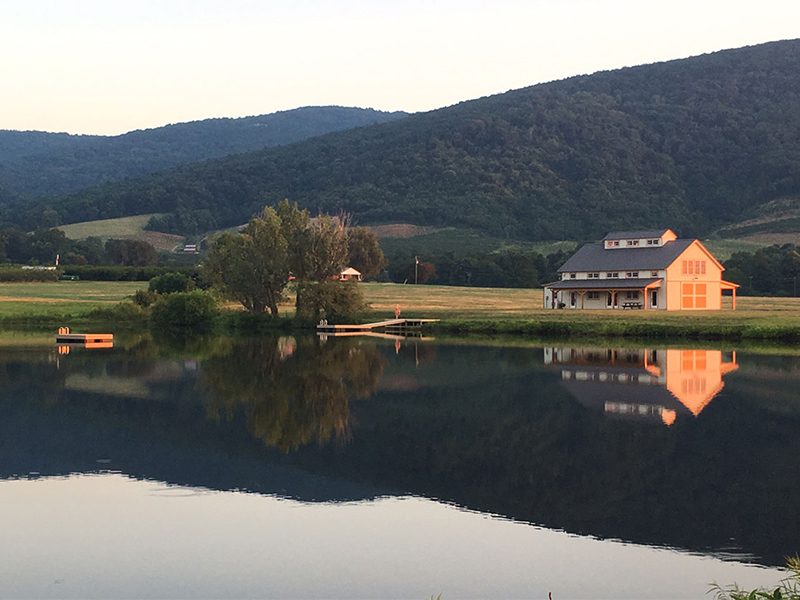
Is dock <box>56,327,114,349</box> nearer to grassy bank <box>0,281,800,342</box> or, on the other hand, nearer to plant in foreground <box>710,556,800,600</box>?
grassy bank <box>0,281,800,342</box>

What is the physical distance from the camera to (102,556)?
12.3 meters

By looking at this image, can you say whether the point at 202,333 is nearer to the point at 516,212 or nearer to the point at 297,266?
the point at 297,266

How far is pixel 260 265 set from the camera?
62.6m

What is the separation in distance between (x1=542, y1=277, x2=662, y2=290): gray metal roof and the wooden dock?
12.4 m

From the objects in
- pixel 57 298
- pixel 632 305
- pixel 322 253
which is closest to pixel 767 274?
pixel 632 305

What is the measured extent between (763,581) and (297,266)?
5229 cm

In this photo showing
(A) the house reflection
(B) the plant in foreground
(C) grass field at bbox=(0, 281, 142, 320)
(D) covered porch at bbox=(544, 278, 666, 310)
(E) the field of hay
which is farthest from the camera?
(E) the field of hay

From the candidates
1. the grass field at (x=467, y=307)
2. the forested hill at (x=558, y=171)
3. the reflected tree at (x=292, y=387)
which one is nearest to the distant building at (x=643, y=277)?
the grass field at (x=467, y=307)

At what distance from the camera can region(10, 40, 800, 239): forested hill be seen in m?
161

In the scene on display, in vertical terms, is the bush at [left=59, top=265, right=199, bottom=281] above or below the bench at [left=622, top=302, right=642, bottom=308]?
above

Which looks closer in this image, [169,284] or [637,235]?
[637,235]

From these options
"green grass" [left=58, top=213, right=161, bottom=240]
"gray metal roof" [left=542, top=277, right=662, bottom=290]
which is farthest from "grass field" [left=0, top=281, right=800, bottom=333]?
"green grass" [left=58, top=213, right=161, bottom=240]

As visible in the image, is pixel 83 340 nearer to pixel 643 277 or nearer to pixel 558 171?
pixel 643 277

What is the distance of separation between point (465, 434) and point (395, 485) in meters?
5.32
